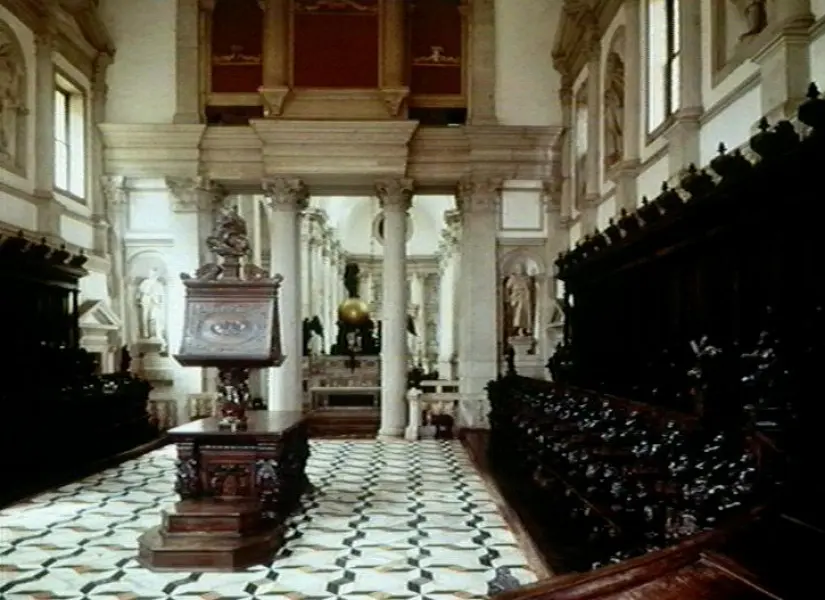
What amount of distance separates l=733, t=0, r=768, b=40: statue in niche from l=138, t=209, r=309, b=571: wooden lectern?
14.7 ft

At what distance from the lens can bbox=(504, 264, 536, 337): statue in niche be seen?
15.6 m

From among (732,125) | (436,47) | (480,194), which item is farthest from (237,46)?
(732,125)

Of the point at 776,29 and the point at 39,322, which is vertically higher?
the point at 776,29

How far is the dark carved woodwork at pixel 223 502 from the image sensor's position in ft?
19.8

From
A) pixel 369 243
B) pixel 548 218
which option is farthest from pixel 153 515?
pixel 369 243

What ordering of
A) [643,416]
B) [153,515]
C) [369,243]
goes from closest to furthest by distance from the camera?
[643,416]
[153,515]
[369,243]

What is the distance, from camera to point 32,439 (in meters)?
9.69

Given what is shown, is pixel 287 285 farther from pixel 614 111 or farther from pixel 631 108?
pixel 631 108

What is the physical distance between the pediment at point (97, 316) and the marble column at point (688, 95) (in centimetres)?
899

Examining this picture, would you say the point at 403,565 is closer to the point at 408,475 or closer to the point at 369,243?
the point at 408,475

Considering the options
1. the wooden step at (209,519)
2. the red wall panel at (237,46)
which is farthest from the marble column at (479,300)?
the wooden step at (209,519)

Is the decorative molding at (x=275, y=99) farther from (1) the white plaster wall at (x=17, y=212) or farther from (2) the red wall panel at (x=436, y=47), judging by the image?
(1) the white plaster wall at (x=17, y=212)

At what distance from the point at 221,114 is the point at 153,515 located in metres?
9.76

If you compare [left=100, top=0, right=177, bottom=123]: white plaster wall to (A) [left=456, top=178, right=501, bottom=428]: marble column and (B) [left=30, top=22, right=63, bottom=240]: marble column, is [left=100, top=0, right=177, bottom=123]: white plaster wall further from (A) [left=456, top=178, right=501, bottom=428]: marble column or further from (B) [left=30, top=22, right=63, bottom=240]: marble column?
(A) [left=456, top=178, right=501, bottom=428]: marble column
